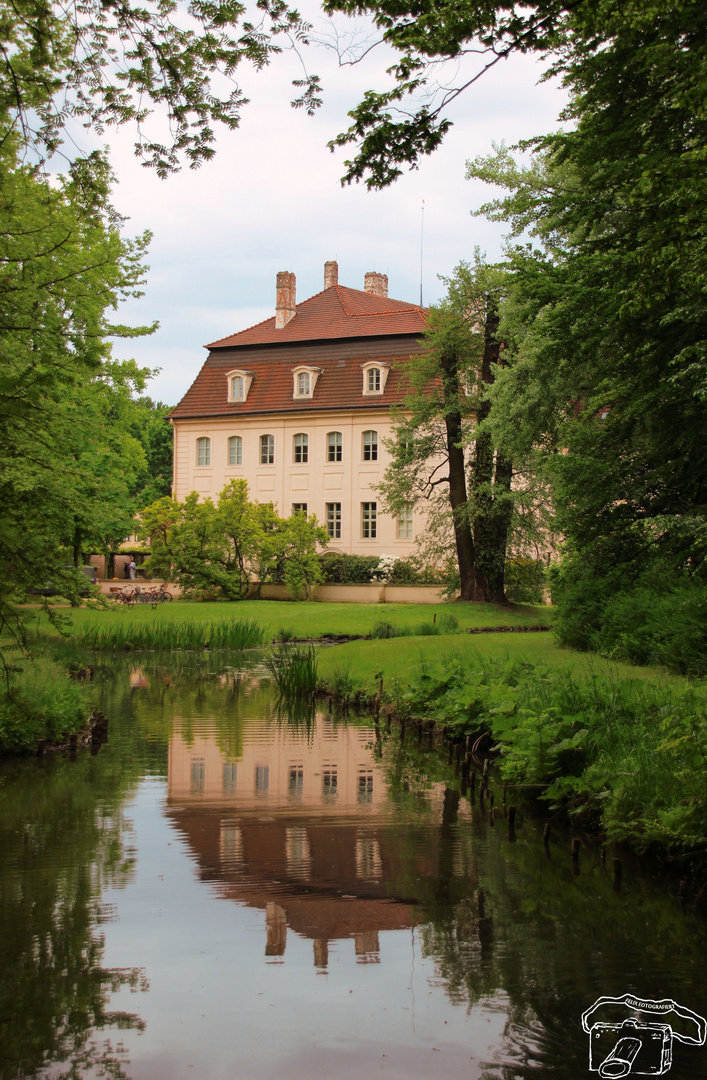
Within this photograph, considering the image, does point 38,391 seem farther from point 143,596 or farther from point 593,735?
point 143,596

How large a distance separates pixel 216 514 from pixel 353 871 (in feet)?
94.9

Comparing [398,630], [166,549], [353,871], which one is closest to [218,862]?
[353,871]

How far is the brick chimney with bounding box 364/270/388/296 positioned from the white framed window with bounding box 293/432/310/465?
1212cm

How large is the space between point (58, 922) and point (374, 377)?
43.0 meters

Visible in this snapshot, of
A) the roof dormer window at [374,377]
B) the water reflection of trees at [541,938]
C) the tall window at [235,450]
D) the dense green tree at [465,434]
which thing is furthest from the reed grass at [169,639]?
the tall window at [235,450]

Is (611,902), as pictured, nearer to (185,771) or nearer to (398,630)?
(185,771)

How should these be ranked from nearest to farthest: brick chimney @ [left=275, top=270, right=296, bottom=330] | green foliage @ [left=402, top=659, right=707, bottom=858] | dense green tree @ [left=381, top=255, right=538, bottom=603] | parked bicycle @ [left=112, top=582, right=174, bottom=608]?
green foliage @ [left=402, top=659, right=707, bottom=858]
dense green tree @ [left=381, top=255, right=538, bottom=603]
parked bicycle @ [left=112, top=582, right=174, bottom=608]
brick chimney @ [left=275, top=270, right=296, bottom=330]

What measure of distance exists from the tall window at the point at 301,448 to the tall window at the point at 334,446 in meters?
1.13

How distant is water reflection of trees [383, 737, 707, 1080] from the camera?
3703mm

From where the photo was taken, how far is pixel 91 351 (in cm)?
628

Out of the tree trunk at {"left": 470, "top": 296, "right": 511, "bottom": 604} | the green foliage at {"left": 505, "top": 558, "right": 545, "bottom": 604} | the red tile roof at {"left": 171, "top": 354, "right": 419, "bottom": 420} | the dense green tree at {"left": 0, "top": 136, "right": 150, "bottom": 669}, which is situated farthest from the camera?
the red tile roof at {"left": 171, "top": 354, "right": 419, "bottom": 420}

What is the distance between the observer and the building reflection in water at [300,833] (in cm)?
493

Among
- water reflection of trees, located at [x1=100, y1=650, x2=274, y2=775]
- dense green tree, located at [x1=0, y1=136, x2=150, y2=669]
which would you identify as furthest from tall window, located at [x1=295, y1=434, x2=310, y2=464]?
dense green tree, located at [x1=0, y1=136, x2=150, y2=669]

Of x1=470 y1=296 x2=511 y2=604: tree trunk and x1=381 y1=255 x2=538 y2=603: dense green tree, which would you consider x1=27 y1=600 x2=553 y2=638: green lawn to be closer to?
x1=470 y1=296 x2=511 y2=604: tree trunk
